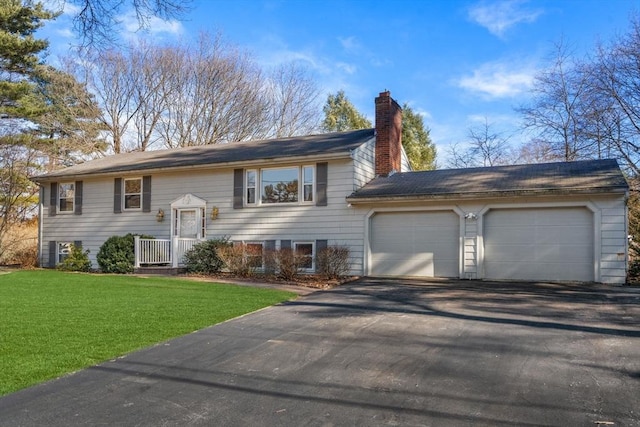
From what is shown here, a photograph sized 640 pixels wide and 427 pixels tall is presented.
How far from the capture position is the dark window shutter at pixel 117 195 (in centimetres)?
1745

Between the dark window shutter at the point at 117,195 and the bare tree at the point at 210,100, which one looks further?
the bare tree at the point at 210,100

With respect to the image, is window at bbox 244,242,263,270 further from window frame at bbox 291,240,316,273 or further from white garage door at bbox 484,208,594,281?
white garage door at bbox 484,208,594,281

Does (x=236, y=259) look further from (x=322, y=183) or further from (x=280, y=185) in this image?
(x=322, y=183)

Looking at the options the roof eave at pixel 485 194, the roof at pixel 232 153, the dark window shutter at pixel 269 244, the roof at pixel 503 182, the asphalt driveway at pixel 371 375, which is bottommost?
the asphalt driveway at pixel 371 375

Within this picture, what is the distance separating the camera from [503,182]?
511 inches

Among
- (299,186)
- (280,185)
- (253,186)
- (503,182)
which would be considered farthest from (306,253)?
(503,182)

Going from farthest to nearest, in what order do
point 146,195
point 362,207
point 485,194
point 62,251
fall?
point 62,251 < point 146,195 < point 362,207 < point 485,194

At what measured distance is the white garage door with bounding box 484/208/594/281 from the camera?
Answer: 38.5 ft

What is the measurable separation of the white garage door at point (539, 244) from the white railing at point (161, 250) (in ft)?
30.9

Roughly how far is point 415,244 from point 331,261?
2.48 m

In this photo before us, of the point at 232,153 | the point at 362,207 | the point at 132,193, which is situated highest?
the point at 232,153

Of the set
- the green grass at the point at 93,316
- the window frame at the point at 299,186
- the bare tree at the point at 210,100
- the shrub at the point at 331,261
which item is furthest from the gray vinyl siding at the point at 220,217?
the bare tree at the point at 210,100

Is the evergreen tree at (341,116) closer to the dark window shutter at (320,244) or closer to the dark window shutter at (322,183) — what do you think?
the dark window shutter at (322,183)

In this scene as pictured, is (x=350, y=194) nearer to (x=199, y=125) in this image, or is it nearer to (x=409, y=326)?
(x=409, y=326)
